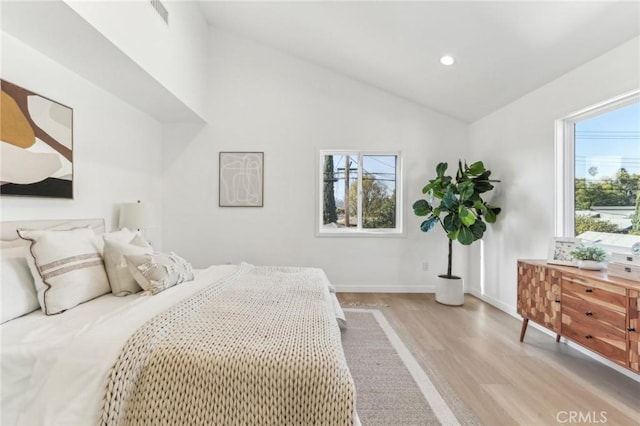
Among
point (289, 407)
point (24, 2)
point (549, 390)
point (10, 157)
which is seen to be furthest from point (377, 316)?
point (24, 2)

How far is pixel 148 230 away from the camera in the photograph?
381 centimetres

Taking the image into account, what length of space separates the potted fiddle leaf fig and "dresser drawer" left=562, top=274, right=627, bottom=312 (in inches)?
48.6

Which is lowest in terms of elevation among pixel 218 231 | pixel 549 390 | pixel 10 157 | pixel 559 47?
pixel 549 390

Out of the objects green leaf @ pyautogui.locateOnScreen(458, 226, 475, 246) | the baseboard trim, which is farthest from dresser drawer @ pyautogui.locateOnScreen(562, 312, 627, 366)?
the baseboard trim

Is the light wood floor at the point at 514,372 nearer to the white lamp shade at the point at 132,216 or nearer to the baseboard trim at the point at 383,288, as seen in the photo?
the baseboard trim at the point at 383,288

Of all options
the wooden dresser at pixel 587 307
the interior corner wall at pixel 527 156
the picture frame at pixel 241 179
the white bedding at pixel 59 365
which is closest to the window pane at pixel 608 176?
the interior corner wall at pixel 527 156

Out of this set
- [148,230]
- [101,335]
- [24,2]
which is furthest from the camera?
[148,230]

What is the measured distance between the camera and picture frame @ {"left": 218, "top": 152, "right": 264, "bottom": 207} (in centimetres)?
417

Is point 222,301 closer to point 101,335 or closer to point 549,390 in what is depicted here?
point 101,335

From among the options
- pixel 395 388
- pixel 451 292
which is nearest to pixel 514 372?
pixel 395 388

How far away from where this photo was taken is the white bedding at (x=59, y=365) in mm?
1152

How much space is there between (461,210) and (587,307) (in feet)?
5.05

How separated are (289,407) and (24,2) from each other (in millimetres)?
2585

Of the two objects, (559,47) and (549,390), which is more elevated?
(559,47)
